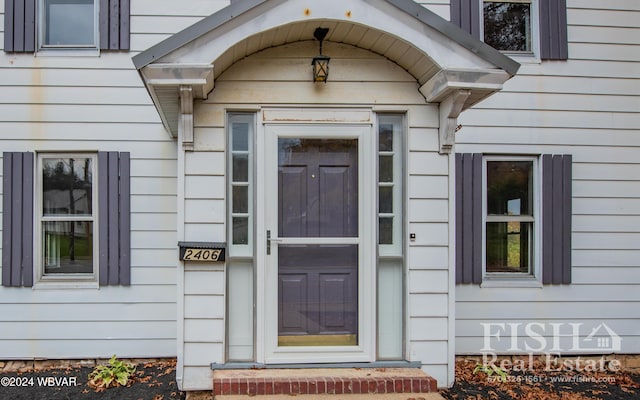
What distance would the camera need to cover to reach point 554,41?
13.4ft

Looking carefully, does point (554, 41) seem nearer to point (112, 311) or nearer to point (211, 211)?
point (211, 211)

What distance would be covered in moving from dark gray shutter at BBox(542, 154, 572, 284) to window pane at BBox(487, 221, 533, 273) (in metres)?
0.16

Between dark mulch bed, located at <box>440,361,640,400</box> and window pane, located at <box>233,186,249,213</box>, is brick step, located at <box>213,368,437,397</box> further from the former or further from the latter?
window pane, located at <box>233,186,249,213</box>

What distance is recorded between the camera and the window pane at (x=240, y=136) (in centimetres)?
311

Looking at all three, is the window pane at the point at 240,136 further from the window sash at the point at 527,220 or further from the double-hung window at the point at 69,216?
the window sash at the point at 527,220

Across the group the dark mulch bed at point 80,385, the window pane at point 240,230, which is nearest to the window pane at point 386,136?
the window pane at point 240,230

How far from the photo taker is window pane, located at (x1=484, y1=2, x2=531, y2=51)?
422cm

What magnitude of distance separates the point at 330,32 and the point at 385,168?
1114 mm

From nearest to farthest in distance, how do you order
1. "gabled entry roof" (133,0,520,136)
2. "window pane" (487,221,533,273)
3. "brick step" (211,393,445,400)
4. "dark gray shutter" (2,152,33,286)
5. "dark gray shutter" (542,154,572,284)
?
"gabled entry roof" (133,0,520,136) → "brick step" (211,393,445,400) → "dark gray shutter" (2,152,33,286) → "dark gray shutter" (542,154,572,284) → "window pane" (487,221,533,273)

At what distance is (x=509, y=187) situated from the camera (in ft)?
13.5

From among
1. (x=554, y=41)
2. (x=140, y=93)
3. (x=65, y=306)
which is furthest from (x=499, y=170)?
(x=65, y=306)

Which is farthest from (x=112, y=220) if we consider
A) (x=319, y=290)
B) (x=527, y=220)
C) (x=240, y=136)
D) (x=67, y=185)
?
(x=527, y=220)

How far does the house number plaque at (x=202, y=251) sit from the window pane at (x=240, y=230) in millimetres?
133

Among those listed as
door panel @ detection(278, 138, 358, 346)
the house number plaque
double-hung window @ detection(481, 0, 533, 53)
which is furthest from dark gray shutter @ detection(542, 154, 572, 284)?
the house number plaque
